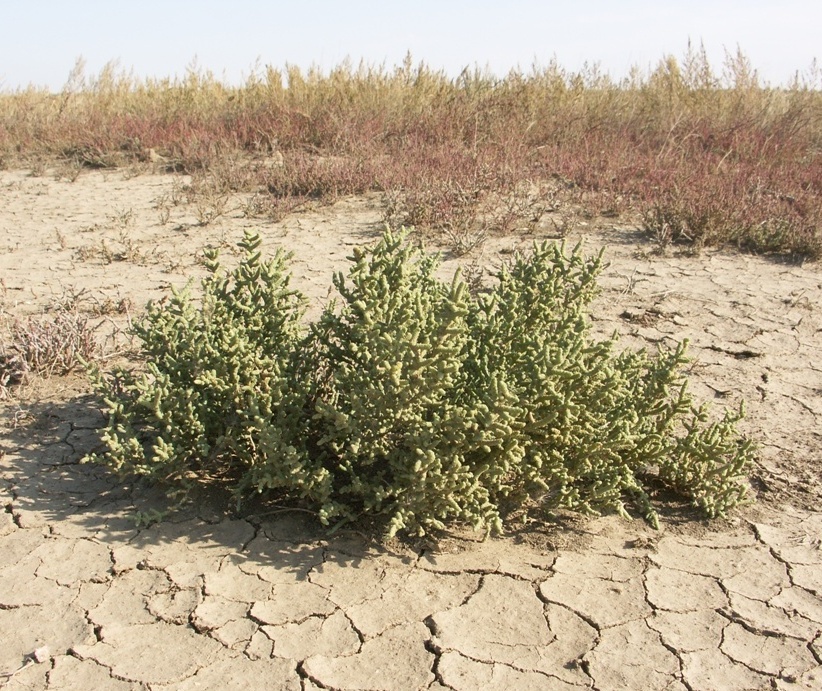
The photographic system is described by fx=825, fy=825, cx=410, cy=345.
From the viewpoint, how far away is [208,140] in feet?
29.7

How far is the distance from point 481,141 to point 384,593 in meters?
7.01

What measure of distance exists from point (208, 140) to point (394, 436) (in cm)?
699

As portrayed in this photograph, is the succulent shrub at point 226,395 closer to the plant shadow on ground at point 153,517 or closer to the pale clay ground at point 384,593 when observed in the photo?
the plant shadow on ground at point 153,517

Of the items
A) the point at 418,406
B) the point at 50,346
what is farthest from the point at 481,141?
the point at 418,406

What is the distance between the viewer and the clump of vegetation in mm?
2717

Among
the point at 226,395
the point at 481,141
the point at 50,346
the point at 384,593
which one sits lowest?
the point at 384,593

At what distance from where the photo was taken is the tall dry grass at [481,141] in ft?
22.5

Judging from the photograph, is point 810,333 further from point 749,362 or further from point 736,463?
point 736,463

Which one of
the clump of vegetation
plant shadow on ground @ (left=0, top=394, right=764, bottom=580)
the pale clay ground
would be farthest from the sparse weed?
the clump of vegetation

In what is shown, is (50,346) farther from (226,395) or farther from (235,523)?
(235,523)

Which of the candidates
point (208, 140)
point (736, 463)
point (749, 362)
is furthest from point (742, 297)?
point (208, 140)

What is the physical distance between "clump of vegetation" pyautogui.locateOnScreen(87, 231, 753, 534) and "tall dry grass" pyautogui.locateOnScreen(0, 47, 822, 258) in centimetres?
317

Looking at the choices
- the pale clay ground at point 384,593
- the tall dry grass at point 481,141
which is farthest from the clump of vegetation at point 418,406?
the tall dry grass at point 481,141

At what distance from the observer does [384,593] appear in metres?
2.72
